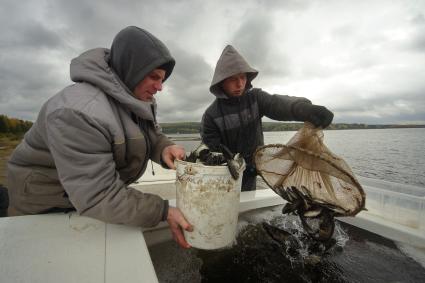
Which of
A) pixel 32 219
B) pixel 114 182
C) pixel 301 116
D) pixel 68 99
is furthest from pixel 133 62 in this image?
pixel 301 116

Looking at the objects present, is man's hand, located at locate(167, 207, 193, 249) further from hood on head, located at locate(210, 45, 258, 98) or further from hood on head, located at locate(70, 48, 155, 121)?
hood on head, located at locate(210, 45, 258, 98)

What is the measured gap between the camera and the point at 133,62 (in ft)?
5.73

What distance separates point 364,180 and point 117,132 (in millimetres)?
3331

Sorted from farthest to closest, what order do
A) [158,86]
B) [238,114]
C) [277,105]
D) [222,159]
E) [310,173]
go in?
[238,114], [277,105], [310,173], [158,86], [222,159]

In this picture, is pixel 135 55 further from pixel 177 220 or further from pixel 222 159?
pixel 177 220

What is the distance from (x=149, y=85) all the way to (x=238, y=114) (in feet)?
6.03

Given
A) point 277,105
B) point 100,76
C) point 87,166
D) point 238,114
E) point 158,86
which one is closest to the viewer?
point 87,166

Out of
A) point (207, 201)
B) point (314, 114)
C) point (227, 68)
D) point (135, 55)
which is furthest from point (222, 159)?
point (227, 68)

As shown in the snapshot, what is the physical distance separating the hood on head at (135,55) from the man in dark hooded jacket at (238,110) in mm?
1667

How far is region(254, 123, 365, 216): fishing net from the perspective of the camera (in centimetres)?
189

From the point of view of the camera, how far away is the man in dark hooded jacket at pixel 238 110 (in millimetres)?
3377

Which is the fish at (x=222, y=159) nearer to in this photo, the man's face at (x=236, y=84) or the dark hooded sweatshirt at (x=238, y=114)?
the dark hooded sweatshirt at (x=238, y=114)

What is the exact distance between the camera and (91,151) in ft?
4.50

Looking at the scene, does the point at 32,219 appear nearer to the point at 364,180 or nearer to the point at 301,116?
the point at 301,116
